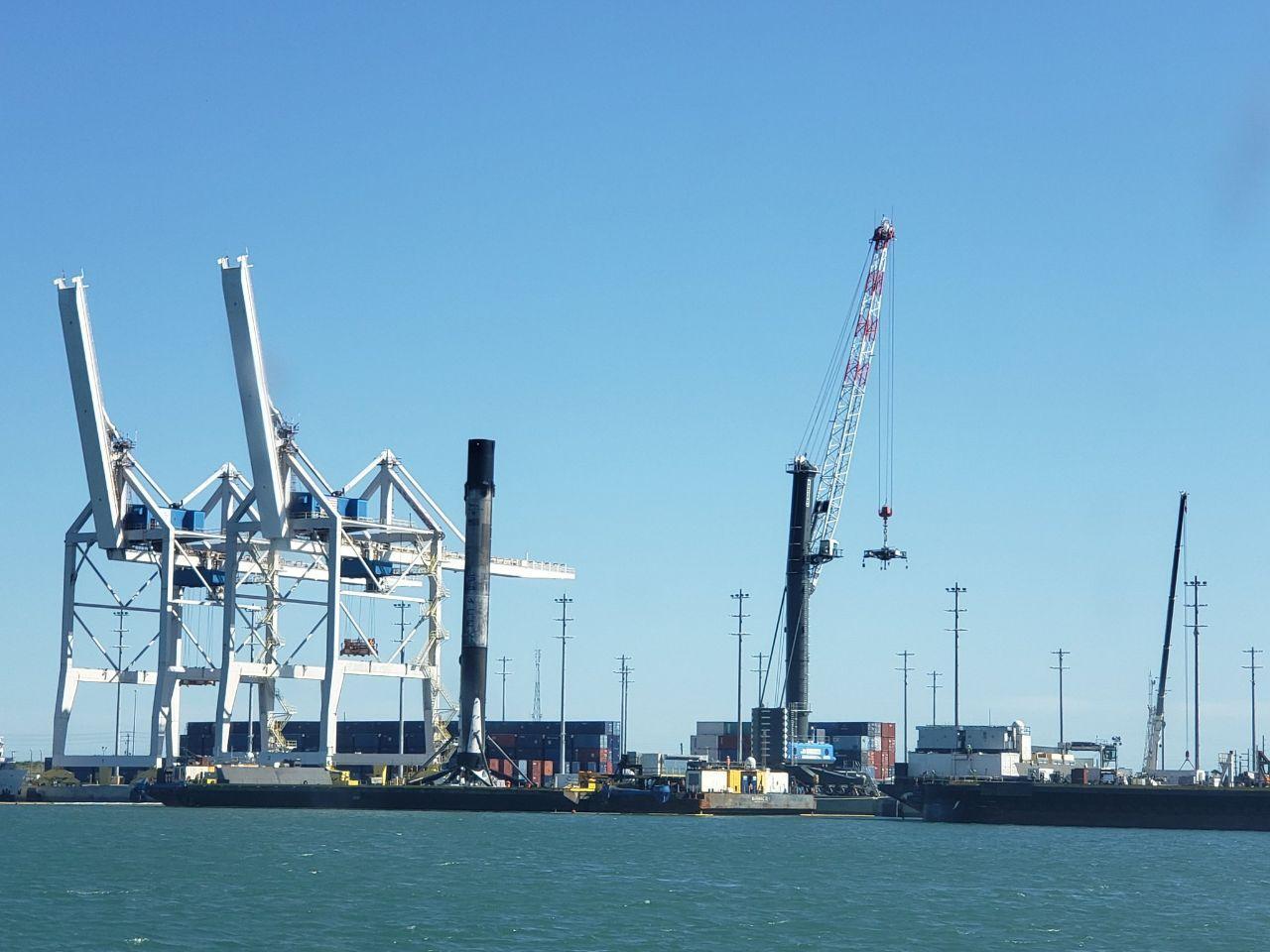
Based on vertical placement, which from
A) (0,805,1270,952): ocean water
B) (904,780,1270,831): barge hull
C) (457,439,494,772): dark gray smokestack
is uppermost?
(457,439,494,772): dark gray smokestack

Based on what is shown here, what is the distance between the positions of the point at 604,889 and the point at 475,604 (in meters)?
61.6

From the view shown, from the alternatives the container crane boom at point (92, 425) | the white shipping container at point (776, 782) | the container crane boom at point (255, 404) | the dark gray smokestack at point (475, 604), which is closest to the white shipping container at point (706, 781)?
the white shipping container at point (776, 782)

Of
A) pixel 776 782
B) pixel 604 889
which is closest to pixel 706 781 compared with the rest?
pixel 776 782

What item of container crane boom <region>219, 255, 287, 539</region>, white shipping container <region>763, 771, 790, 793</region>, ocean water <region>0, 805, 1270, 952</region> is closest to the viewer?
ocean water <region>0, 805, 1270, 952</region>

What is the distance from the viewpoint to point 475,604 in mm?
122438

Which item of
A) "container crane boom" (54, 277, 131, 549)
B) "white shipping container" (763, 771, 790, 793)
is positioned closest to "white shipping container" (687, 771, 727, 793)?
"white shipping container" (763, 771, 790, 793)

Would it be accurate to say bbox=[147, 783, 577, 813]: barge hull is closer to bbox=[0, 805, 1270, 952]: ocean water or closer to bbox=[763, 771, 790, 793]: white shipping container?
bbox=[763, 771, 790, 793]: white shipping container

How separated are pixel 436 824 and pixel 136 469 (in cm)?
3655

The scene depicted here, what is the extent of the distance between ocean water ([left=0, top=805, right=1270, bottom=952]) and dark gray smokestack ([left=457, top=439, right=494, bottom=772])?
22182 mm

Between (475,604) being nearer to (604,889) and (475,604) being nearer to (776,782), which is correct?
(776,782)

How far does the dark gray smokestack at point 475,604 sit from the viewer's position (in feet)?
395

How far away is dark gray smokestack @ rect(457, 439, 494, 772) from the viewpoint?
120 m

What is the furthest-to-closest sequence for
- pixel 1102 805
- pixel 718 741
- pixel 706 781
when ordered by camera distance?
pixel 718 741
pixel 706 781
pixel 1102 805

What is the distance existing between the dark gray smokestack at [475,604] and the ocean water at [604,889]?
873 inches
